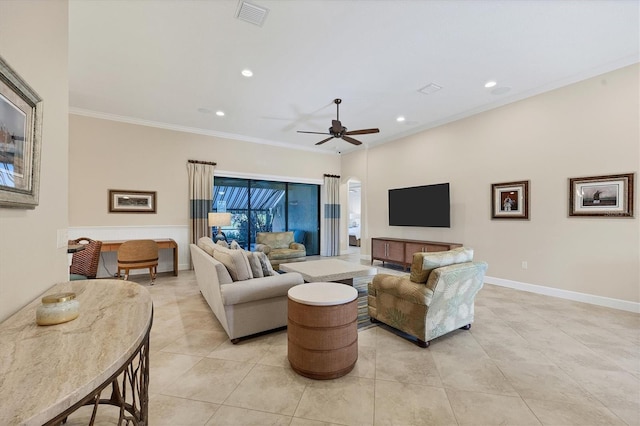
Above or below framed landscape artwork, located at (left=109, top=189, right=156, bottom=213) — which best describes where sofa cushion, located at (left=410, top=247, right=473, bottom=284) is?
below

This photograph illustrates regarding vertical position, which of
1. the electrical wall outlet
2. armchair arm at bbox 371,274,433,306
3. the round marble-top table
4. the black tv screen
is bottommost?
armchair arm at bbox 371,274,433,306

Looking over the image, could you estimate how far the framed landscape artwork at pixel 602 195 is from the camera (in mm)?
3422

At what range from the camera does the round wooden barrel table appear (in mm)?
2025

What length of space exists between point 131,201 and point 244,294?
14.1 ft

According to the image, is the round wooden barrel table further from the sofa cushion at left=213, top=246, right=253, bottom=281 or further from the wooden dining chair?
the wooden dining chair

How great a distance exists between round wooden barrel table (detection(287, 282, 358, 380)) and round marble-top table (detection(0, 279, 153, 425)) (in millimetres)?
1118

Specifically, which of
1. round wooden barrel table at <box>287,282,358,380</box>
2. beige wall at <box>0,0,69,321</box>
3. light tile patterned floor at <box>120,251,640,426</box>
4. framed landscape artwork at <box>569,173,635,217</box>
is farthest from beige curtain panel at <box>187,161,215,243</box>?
framed landscape artwork at <box>569,173,635,217</box>

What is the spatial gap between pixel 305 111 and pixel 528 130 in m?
3.72

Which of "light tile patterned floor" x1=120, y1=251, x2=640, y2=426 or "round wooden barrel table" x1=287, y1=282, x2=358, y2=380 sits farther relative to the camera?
"round wooden barrel table" x1=287, y1=282, x2=358, y2=380

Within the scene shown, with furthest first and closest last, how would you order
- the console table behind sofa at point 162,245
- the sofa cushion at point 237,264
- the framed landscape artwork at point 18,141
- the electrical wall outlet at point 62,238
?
the console table behind sofa at point 162,245 → the sofa cushion at point 237,264 → the electrical wall outlet at point 62,238 → the framed landscape artwork at point 18,141

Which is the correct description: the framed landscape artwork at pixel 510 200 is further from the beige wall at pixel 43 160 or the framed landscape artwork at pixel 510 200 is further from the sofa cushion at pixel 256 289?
the beige wall at pixel 43 160

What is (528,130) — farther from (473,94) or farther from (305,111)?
(305,111)

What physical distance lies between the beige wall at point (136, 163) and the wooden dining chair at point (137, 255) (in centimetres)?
109

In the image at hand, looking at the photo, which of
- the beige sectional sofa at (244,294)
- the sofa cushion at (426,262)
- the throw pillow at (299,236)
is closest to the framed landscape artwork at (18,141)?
the beige sectional sofa at (244,294)
